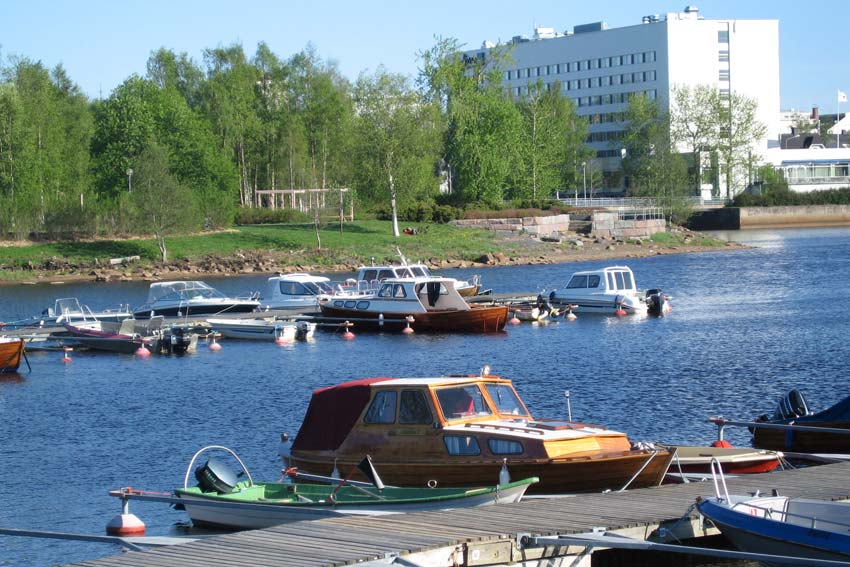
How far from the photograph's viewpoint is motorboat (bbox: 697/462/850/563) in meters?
14.8

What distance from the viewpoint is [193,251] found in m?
88.2

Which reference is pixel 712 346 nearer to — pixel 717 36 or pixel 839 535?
pixel 839 535

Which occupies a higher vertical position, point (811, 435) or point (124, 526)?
point (811, 435)

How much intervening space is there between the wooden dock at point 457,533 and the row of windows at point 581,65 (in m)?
153

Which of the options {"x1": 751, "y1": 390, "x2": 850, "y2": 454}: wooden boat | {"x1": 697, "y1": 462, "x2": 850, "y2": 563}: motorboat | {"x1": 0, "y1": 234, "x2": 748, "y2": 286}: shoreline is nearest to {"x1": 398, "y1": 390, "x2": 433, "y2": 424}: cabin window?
{"x1": 697, "y1": 462, "x2": 850, "y2": 563}: motorboat

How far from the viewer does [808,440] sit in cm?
2375

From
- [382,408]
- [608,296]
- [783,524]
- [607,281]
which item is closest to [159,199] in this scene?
[607,281]

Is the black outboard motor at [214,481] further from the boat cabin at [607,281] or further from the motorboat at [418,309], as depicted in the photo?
the boat cabin at [607,281]

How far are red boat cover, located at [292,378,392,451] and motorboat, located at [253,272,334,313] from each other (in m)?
35.7

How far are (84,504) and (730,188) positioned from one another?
131441mm

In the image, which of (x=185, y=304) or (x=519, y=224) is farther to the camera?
(x=519, y=224)

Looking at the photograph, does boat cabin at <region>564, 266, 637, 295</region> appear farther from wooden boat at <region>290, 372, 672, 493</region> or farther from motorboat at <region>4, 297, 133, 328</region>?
wooden boat at <region>290, 372, 672, 493</region>

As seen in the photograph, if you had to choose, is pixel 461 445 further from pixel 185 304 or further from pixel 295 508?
pixel 185 304

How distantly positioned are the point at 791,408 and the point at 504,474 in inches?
337
